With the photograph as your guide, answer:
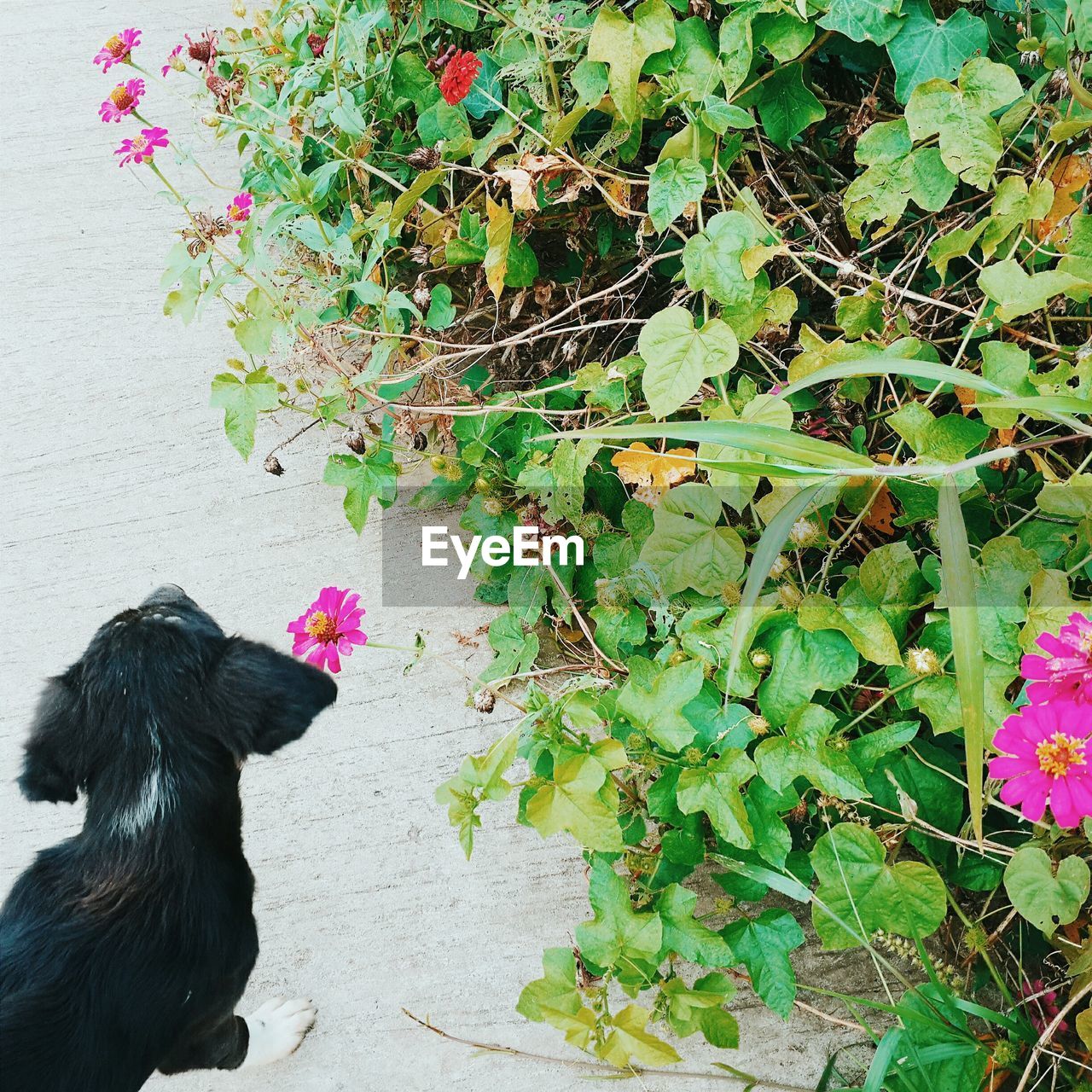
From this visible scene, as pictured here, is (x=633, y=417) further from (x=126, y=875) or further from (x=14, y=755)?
(x=14, y=755)

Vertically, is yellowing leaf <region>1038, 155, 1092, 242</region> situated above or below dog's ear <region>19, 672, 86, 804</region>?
above

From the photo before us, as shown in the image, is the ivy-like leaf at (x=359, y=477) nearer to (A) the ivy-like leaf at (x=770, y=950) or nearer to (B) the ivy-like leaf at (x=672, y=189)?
(B) the ivy-like leaf at (x=672, y=189)

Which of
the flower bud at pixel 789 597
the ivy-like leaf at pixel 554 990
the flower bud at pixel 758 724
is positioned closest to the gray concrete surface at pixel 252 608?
the ivy-like leaf at pixel 554 990

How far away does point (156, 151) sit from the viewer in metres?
2.50

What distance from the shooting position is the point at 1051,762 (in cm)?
106

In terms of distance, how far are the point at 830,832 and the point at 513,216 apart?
116 centimetres

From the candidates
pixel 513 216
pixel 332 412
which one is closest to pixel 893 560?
pixel 513 216

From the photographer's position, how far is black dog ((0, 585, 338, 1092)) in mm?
1410

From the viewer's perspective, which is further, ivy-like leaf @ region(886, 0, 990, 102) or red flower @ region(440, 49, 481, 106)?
red flower @ region(440, 49, 481, 106)

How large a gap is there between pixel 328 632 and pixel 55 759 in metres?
0.50

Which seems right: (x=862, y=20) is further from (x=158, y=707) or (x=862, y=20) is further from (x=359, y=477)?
(x=158, y=707)

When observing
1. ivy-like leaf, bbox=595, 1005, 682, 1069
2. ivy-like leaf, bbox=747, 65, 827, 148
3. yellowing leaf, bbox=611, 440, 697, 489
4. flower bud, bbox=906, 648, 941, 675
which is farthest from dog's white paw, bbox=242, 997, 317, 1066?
ivy-like leaf, bbox=747, 65, 827, 148

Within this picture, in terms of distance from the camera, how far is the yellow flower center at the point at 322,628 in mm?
1455

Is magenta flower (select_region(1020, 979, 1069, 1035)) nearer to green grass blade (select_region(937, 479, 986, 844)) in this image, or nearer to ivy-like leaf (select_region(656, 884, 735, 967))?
ivy-like leaf (select_region(656, 884, 735, 967))
